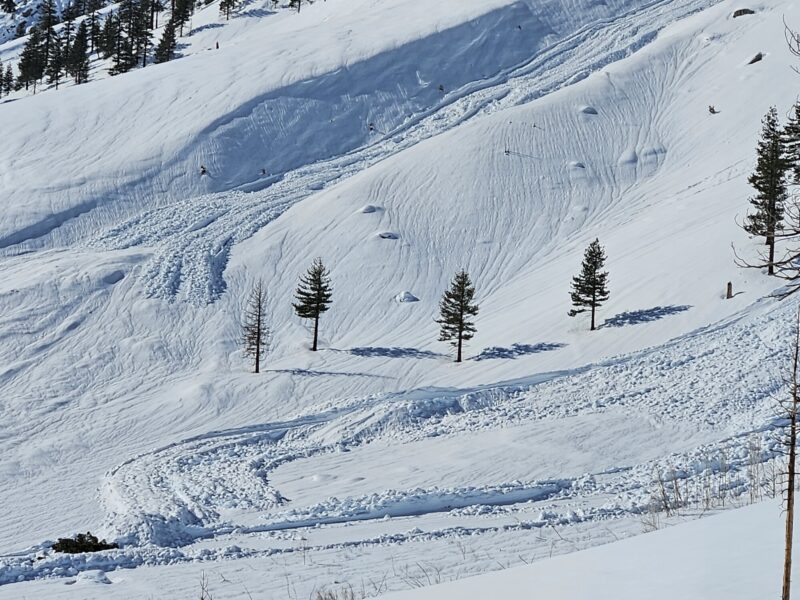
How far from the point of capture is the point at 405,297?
173ft

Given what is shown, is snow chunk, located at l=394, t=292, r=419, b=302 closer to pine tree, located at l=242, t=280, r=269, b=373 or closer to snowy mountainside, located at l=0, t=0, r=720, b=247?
pine tree, located at l=242, t=280, r=269, b=373

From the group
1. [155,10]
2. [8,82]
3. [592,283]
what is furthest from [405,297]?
[155,10]

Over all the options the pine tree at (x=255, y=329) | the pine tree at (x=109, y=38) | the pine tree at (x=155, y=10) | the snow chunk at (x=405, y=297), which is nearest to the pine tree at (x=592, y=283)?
the snow chunk at (x=405, y=297)

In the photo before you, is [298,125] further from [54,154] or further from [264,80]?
[54,154]

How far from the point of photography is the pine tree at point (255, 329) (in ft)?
146

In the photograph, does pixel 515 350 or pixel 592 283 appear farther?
pixel 515 350

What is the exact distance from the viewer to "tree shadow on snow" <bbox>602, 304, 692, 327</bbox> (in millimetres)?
43031

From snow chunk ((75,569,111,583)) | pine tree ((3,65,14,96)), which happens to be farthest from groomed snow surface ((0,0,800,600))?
pine tree ((3,65,14,96))

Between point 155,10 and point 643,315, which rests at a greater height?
point 155,10

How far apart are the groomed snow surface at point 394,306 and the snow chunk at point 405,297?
0.31 meters

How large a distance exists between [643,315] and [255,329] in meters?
22.3

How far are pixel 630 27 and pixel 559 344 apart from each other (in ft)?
191

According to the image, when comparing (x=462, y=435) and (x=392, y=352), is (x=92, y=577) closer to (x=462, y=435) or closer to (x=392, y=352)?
(x=462, y=435)

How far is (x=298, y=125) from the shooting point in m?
72.7
